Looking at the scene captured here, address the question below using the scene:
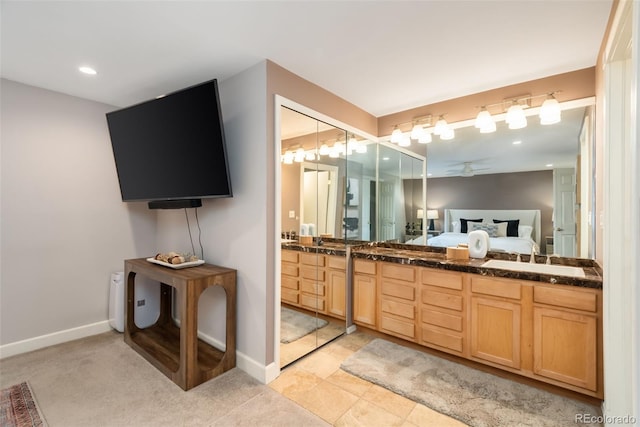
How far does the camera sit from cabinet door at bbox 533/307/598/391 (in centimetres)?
183

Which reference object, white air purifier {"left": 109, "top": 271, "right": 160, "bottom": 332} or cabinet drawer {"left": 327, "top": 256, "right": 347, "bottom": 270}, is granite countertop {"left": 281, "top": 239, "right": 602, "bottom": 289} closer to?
cabinet drawer {"left": 327, "top": 256, "right": 347, "bottom": 270}

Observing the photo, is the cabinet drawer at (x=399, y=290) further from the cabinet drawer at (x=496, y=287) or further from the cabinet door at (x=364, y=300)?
the cabinet drawer at (x=496, y=287)

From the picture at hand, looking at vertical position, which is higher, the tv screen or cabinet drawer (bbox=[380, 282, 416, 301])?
the tv screen

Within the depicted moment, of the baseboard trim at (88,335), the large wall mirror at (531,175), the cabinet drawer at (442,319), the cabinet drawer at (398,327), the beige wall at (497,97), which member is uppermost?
the beige wall at (497,97)

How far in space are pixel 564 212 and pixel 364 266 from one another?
1.73m

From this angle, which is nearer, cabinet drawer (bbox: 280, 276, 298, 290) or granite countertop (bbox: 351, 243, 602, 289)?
granite countertop (bbox: 351, 243, 602, 289)

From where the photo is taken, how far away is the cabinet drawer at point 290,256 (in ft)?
8.13

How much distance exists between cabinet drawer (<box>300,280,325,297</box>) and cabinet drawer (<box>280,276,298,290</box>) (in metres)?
0.08

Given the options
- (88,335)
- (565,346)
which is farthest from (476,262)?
(88,335)

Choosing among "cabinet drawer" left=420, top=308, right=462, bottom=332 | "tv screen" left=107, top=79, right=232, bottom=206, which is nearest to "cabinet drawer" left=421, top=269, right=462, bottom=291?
"cabinet drawer" left=420, top=308, right=462, bottom=332

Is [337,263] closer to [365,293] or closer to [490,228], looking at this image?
[365,293]

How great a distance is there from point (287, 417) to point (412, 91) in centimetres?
277

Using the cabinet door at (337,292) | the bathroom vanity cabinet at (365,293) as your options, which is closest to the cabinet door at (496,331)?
the bathroom vanity cabinet at (365,293)

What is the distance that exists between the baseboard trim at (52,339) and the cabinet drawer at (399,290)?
9.47ft
